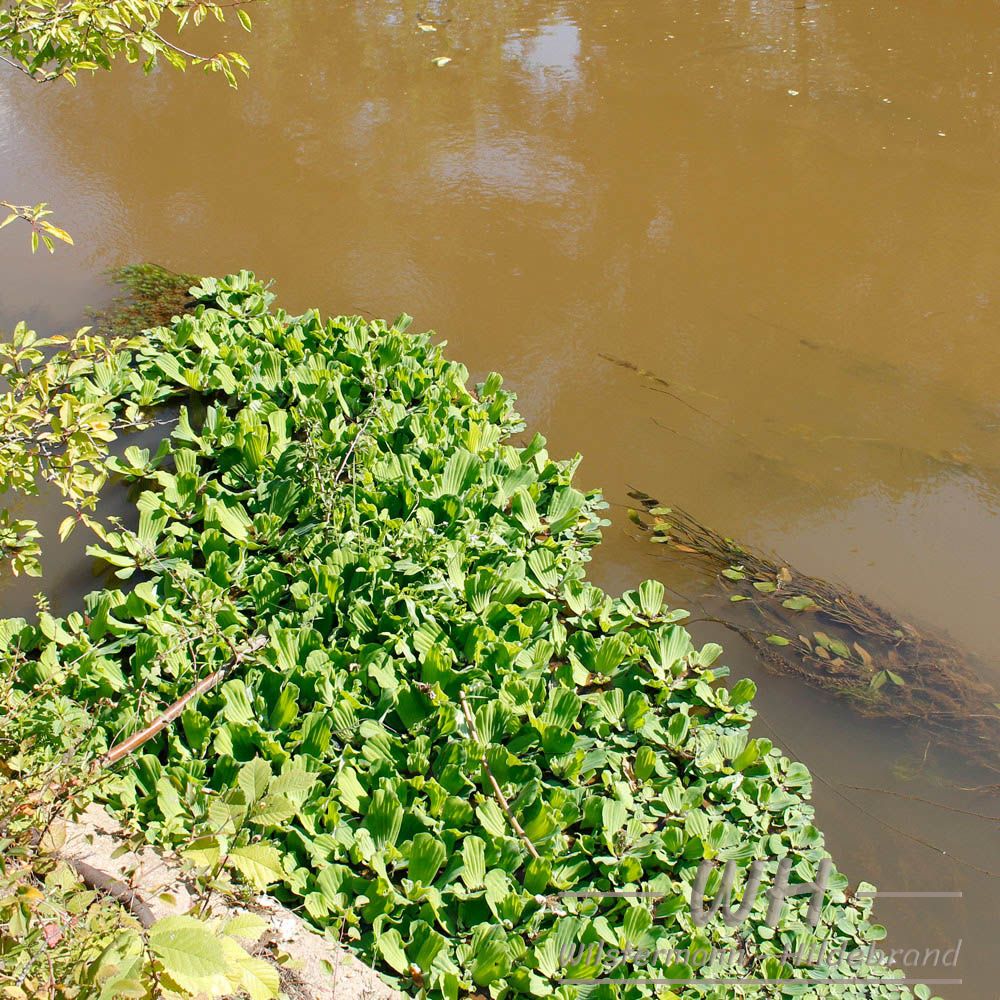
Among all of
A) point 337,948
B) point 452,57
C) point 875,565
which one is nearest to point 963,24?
point 452,57

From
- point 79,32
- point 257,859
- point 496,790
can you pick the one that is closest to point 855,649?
point 496,790

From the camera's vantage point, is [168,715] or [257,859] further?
[168,715]

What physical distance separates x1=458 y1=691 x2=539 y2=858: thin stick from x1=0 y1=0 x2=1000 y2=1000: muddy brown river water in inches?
31.4

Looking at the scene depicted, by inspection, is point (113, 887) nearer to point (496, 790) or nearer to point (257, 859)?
point (257, 859)

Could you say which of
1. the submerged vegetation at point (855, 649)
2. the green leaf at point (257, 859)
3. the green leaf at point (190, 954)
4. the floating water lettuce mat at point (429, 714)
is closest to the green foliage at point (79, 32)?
the floating water lettuce mat at point (429, 714)

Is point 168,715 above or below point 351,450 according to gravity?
below

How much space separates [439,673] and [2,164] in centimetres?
475

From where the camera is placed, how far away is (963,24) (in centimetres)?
655

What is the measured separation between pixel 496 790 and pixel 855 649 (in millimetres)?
1189

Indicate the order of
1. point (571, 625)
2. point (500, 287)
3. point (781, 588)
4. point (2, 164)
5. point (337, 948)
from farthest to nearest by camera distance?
point (2, 164), point (500, 287), point (781, 588), point (571, 625), point (337, 948)

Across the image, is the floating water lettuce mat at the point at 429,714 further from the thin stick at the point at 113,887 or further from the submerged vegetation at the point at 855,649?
the submerged vegetation at the point at 855,649

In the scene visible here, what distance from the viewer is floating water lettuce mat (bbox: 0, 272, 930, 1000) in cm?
175

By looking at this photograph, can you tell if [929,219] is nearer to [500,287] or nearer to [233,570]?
[500,287]

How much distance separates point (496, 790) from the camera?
6.45ft
